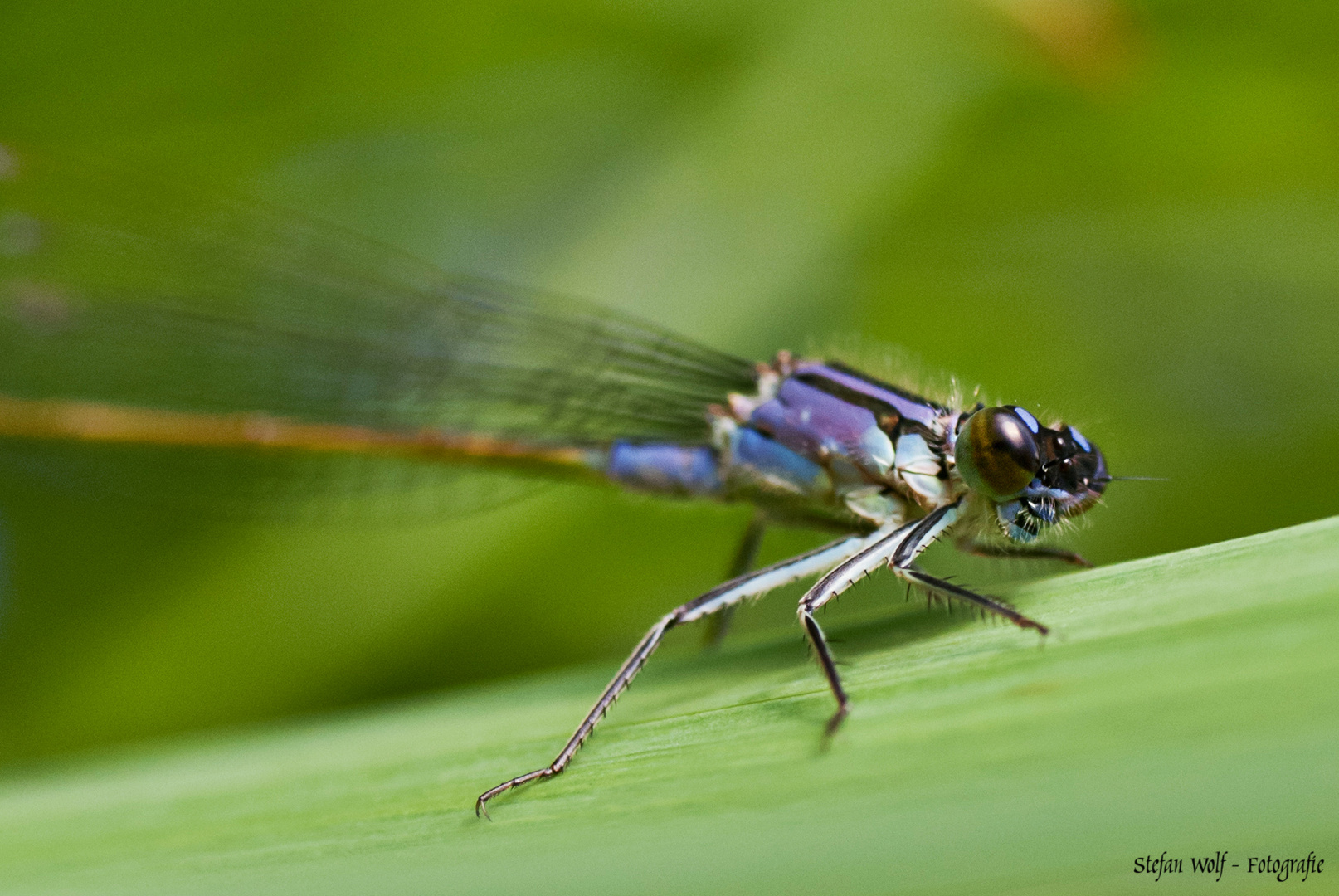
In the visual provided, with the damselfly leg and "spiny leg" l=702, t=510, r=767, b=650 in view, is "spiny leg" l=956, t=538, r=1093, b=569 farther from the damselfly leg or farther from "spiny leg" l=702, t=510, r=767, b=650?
"spiny leg" l=702, t=510, r=767, b=650

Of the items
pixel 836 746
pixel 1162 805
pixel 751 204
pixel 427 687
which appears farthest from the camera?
pixel 751 204

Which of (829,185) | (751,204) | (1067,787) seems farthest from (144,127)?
(1067,787)

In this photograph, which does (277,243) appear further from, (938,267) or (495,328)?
(938,267)

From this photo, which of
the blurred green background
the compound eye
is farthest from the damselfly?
the blurred green background

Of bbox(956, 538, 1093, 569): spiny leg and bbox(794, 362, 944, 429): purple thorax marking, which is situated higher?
bbox(794, 362, 944, 429): purple thorax marking

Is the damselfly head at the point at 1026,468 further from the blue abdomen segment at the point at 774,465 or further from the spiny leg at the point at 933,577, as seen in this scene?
the blue abdomen segment at the point at 774,465

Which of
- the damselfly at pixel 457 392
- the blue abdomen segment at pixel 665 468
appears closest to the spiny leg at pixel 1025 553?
the damselfly at pixel 457 392

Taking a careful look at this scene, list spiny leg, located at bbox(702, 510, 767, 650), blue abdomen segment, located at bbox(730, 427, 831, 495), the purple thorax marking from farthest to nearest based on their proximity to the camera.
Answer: spiny leg, located at bbox(702, 510, 767, 650), blue abdomen segment, located at bbox(730, 427, 831, 495), the purple thorax marking
